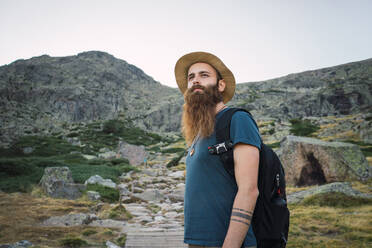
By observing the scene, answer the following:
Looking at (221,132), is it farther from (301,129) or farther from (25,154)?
(301,129)

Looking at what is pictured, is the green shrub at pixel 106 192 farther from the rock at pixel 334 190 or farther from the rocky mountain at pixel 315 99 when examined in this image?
the rocky mountain at pixel 315 99

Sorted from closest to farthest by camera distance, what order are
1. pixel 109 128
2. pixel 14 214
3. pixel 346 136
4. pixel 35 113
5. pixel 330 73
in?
pixel 14 214 → pixel 346 136 → pixel 109 128 → pixel 35 113 → pixel 330 73

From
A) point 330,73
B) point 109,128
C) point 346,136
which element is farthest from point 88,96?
point 330,73

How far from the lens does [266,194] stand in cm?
164

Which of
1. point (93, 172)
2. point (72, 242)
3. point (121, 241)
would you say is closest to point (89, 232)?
point (72, 242)

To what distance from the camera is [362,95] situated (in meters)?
85.1

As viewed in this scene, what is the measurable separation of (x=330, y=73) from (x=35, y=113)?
132 meters

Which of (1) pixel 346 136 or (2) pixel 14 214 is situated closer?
(2) pixel 14 214

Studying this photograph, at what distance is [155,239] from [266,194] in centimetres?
385

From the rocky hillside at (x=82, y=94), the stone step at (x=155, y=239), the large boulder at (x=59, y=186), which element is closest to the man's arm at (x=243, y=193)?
the stone step at (x=155, y=239)

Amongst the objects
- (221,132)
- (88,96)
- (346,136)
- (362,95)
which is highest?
(88,96)

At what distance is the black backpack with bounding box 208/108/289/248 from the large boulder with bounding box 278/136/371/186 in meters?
9.15

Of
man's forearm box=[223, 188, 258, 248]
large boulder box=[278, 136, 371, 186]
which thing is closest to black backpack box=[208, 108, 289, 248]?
man's forearm box=[223, 188, 258, 248]

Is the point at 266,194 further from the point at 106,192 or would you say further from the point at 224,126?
the point at 106,192
